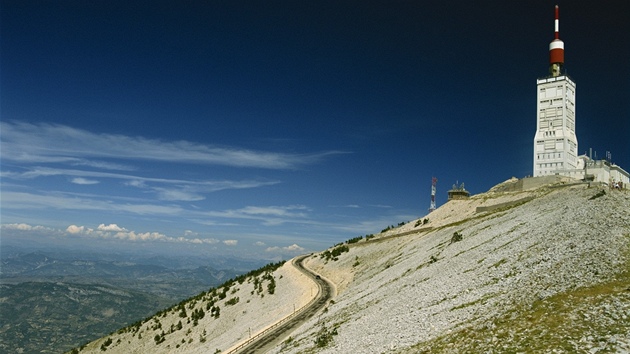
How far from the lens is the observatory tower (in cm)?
10500

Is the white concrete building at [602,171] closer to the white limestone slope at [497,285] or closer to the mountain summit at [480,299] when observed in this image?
the mountain summit at [480,299]

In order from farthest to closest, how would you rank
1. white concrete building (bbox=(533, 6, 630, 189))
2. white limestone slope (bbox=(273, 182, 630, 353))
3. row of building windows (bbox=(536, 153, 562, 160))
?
row of building windows (bbox=(536, 153, 562, 160)) < white concrete building (bbox=(533, 6, 630, 189)) < white limestone slope (bbox=(273, 182, 630, 353))

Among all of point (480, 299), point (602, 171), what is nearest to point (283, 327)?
point (480, 299)

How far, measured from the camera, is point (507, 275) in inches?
1217

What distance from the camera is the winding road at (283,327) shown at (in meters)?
43.1

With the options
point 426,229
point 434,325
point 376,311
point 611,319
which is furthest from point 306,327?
point 426,229

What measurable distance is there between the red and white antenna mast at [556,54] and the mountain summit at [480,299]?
209 ft

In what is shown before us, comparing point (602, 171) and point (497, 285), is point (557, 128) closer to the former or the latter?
point (602, 171)

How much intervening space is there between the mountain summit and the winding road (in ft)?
3.45

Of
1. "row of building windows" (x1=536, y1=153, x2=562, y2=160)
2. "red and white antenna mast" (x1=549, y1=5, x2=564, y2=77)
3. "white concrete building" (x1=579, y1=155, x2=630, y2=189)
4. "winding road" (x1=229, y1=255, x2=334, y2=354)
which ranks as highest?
"red and white antenna mast" (x1=549, y1=5, x2=564, y2=77)

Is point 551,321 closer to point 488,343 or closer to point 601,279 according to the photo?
point 488,343

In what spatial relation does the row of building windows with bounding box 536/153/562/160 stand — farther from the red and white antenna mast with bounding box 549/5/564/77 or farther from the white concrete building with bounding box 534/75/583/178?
the red and white antenna mast with bounding box 549/5/564/77

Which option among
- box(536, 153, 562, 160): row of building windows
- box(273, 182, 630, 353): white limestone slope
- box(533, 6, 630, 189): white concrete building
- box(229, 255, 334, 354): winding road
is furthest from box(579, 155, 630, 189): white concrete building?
box(229, 255, 334, 354): winding road

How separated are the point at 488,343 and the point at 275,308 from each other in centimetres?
4471
